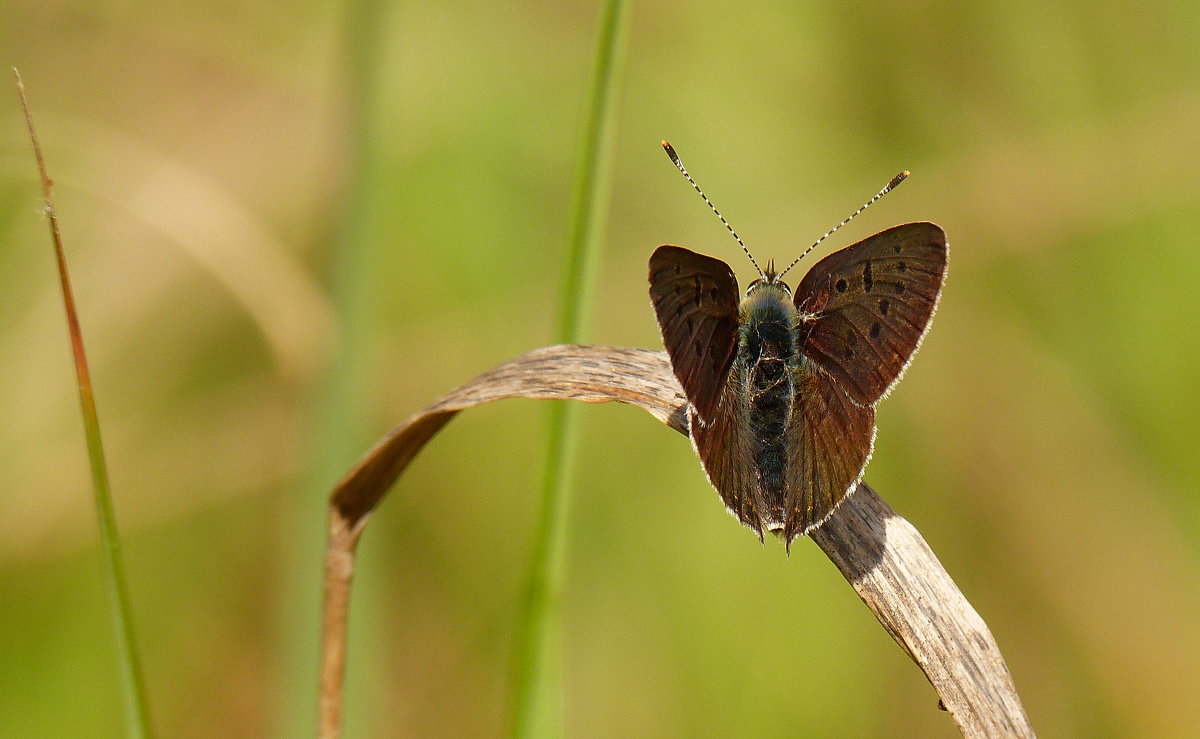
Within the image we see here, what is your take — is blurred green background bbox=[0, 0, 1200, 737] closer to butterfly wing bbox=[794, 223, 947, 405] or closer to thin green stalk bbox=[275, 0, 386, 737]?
thin green stalk bbox=[275, 0, 386, 737]

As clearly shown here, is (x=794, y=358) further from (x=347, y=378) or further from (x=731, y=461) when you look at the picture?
(x=347, y=378)

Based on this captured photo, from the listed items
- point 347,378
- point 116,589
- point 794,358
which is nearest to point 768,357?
point 794,358

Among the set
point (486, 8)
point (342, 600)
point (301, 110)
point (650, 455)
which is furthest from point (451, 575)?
point (486, 8)

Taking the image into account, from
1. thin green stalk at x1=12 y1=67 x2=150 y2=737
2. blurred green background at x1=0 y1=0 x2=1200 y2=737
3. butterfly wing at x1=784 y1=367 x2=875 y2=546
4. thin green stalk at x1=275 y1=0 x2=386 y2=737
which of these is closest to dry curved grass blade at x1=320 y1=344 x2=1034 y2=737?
butterfly wing at x1=784 y1=367 x2=875 y2=546

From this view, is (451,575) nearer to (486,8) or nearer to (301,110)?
(301,110)

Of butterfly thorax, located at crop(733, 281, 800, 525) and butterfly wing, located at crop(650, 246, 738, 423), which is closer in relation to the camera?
butterfly wing, located at crop(650, 246, 738, 423)

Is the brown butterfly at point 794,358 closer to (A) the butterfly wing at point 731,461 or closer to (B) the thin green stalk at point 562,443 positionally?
(A) the butterfly wing at point 731,461
